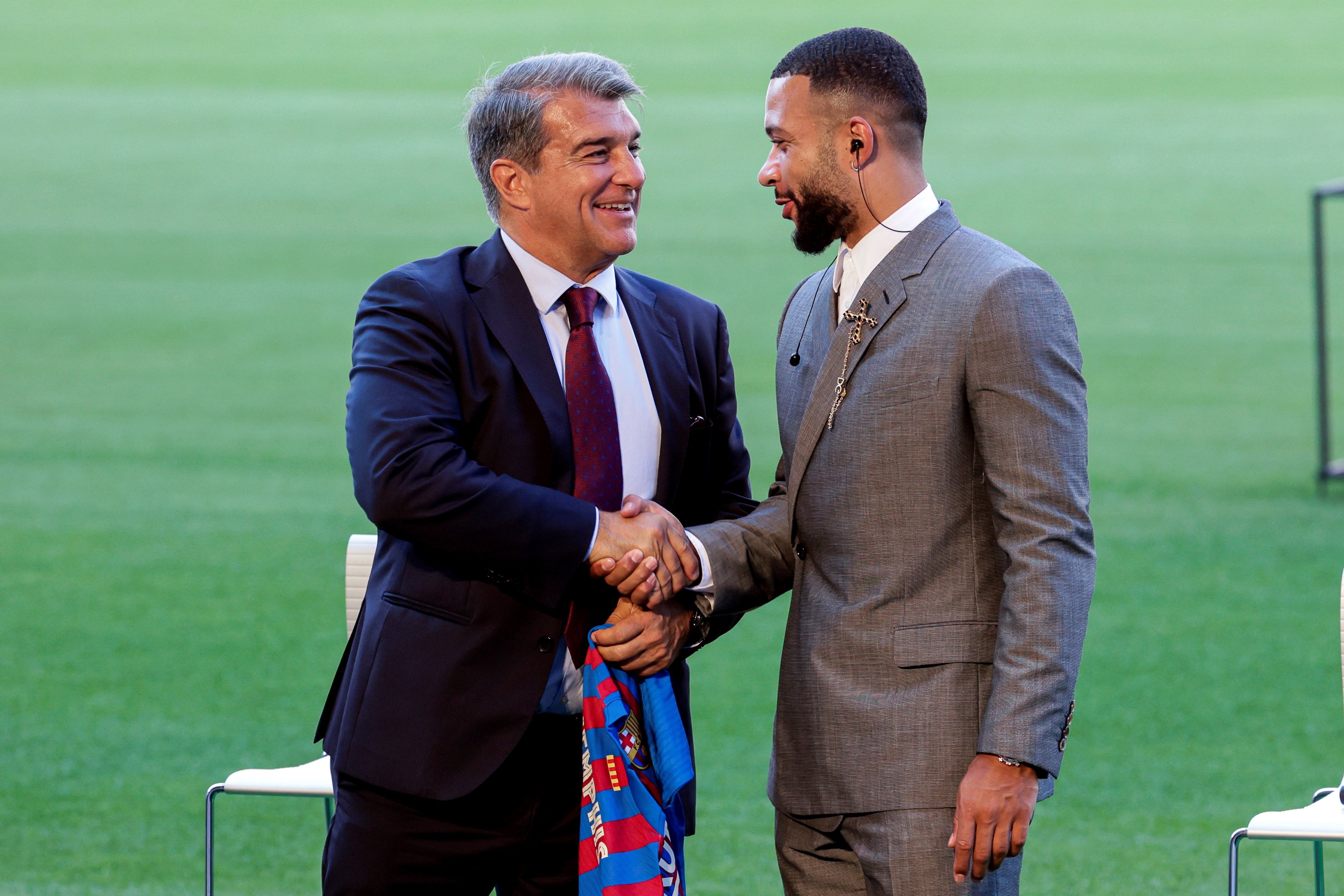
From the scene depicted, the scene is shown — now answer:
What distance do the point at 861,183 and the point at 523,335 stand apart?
53cm

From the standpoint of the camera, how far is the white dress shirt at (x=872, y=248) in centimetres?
224

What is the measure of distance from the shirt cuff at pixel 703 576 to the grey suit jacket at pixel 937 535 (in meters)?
0.17

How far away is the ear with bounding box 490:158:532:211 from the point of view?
2.46 metres

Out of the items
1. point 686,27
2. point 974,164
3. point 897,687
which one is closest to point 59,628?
point 897,687

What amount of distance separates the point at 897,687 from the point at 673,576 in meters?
0.37

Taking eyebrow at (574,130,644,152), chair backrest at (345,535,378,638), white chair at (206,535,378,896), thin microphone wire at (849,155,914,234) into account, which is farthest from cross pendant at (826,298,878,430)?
chair backrest at (345,535,378,638)

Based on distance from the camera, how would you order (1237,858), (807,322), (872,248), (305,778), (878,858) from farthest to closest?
(305,778), (1237,858), (807,322), (872,248), (878,858)

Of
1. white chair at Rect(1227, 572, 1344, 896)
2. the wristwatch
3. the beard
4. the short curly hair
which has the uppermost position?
the short curly hair

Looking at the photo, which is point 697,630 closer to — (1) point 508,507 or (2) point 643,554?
(2) point 643,554

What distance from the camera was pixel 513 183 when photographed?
8.09 ft

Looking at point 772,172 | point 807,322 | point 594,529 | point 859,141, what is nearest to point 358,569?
point 594,529

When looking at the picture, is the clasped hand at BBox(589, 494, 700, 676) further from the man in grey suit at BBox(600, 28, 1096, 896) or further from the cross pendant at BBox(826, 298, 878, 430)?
the cross pendant at BBox(826, 298, 878, 430)

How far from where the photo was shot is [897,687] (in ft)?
7.08

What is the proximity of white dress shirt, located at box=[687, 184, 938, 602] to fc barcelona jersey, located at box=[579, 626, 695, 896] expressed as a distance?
1.91 feet
